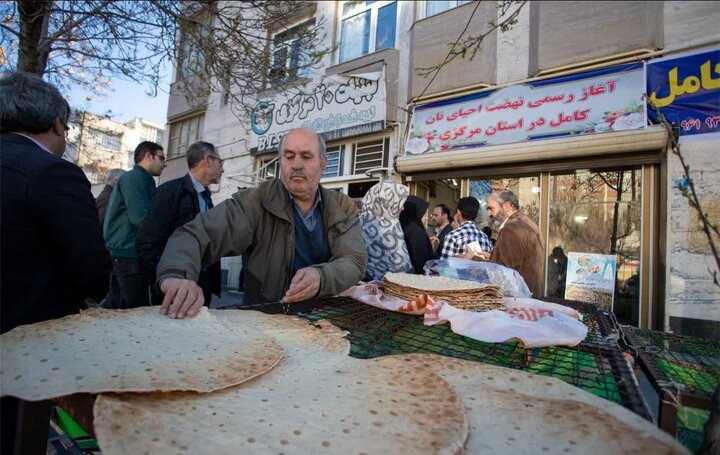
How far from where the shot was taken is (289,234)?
7.16ft

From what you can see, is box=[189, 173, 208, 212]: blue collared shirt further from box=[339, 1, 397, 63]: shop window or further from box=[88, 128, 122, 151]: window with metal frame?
box=[339, 1, 397, 63]: shop window

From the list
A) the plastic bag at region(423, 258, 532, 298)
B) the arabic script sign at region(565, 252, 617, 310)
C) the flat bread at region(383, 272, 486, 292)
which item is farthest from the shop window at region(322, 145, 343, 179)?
the flat bread at region(383, 272, 486, 292)

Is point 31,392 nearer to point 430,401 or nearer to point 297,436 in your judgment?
point 297,436

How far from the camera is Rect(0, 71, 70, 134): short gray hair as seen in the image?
1583 millimetres

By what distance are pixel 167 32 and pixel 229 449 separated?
15.4 ft

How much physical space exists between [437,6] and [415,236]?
7651mm

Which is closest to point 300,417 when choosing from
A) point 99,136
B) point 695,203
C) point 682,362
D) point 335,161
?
point 695,203

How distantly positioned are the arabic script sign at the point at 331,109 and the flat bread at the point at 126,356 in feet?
25.3

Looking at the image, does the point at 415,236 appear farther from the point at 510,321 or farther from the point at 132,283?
the point at 132,283

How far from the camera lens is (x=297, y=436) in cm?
70

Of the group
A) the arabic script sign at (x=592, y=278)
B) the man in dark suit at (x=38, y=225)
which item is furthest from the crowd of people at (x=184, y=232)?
the arabic script sign at (x=592, y=278)

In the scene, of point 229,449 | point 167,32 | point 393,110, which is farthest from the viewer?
point 393,110

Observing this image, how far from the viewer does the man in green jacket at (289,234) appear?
1.85m

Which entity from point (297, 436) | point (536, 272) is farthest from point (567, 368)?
point (536, 272)
